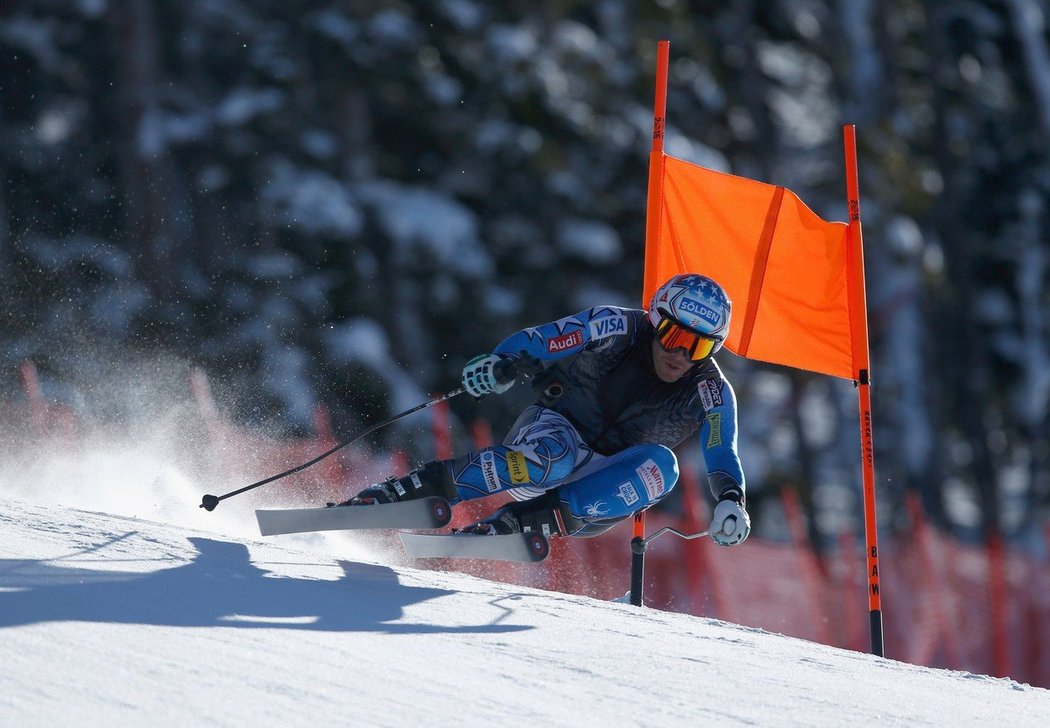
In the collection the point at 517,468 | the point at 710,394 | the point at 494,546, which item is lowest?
the point at 494,546

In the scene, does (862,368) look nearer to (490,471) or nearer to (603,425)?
(603,425)

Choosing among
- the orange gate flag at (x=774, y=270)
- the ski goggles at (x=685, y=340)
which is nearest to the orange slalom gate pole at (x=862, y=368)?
the orange gate flag at (x=774, y=270)

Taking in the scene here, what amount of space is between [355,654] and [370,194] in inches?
501

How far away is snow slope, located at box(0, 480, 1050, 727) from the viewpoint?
3.27 meters

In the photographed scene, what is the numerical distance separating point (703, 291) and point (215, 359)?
9781 millimetres

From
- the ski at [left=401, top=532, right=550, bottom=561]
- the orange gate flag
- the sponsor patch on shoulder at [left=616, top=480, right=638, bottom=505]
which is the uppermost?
the orange gate flag

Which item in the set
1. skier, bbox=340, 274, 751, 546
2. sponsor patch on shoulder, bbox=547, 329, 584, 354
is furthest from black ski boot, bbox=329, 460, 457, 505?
sponsor patch on shoulder, bbox=547, 329, 584, 354

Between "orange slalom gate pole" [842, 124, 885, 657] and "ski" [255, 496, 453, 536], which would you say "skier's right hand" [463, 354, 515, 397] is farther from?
"orange slalom gate pole" [842, 124, 885, 657]

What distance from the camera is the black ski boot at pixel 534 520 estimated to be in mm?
5777

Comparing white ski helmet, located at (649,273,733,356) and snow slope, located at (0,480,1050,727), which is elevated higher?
white ski helmet, located at (649,273,733,356)

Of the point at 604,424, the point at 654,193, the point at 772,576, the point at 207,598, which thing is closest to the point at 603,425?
the point at 604,424

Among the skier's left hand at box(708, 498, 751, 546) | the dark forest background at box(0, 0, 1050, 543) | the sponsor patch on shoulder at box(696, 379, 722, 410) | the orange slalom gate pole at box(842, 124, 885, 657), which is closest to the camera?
the skier's left hand at box(708, 498, 751, 546)

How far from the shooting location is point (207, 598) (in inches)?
162

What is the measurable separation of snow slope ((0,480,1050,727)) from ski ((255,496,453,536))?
15 centimetres
